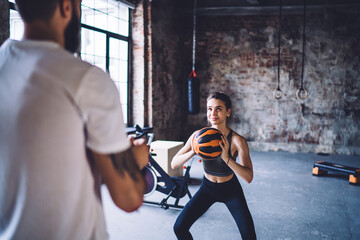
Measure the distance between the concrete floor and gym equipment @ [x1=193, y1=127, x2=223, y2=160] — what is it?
1192 millimetres

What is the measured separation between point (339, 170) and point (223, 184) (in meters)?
3.74

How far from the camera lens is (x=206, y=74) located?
8.24 meters

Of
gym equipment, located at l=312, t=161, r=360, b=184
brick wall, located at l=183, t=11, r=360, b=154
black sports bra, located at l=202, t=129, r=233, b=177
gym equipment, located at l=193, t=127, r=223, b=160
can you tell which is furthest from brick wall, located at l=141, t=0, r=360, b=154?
gym equipment, located at l=193, t=127, r=223, b=160

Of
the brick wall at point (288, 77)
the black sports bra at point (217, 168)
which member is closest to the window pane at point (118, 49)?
the brick wall at point (288, 77)

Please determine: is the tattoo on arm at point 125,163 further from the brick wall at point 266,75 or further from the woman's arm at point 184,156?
the brick wall at point 266,75

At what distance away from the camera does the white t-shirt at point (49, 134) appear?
2.39 ft

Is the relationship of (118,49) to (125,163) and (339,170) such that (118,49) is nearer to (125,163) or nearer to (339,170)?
(339,170)

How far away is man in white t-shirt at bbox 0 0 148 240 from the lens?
730 millimetres

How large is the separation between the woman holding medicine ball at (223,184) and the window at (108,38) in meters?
3.46

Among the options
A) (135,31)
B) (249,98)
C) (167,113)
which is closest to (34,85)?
(135,31)

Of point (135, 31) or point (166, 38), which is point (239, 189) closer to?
point (135, 31)

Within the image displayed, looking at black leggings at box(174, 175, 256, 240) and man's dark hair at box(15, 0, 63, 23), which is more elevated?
man's dark hair at box(15, 0, 63, 23)

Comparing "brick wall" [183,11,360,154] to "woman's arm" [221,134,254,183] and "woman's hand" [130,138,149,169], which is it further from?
"woman's hand" [130,138,149,169]

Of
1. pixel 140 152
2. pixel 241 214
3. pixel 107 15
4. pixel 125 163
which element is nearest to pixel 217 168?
pixel 241 214
